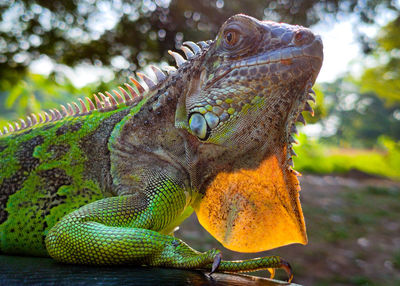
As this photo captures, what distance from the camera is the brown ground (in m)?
4.95

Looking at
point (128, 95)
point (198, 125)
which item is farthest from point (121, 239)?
point (128, 95)

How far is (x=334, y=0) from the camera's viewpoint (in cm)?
512

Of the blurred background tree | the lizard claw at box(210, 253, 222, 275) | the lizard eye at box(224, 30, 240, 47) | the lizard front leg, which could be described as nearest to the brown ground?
the blurred background tree

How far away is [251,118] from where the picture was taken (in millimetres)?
1699

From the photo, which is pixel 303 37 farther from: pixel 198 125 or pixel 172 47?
pixel 172 47

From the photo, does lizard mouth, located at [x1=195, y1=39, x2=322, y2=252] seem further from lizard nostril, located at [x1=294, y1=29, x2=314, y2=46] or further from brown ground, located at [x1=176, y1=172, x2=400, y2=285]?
brown ground, located at [x1=176, y1=172, x2=400, y2=285]

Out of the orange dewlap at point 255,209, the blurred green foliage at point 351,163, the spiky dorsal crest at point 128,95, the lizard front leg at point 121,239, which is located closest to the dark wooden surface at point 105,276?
the lizard front leg at point 121,239

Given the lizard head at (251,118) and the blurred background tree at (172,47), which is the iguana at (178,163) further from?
the blurred background tree at (172,47)

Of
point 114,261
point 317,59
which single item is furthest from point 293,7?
point 114,261

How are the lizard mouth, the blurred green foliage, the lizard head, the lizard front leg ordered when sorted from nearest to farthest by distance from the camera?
the lizard front leg → the lizard head → the lizard mouth → the blurred green foliage

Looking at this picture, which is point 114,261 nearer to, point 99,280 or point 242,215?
point 99,280

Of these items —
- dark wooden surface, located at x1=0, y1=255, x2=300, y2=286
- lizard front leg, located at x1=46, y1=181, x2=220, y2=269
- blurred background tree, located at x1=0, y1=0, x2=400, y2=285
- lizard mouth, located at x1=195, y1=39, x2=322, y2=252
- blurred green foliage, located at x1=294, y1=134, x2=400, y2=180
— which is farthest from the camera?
blurred green foliage, located at x1=294, y1=134, x2=400, y2=180

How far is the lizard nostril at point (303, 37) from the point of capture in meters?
1.61

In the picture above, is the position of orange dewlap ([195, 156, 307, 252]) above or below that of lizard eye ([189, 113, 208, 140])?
below
